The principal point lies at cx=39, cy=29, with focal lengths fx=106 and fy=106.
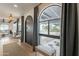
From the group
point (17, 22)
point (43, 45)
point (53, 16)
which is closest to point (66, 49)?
point (43, 45)

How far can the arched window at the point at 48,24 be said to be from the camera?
2.18m

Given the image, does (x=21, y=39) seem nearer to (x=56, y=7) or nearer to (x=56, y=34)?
(x=56, y=34)

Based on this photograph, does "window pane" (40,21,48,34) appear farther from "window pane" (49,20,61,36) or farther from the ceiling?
the ceiling

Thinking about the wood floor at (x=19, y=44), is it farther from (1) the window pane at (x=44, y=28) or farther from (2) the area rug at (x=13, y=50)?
(1) the window pane at (x=44, y=28)

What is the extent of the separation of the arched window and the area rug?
0.45 m

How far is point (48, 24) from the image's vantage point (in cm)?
225

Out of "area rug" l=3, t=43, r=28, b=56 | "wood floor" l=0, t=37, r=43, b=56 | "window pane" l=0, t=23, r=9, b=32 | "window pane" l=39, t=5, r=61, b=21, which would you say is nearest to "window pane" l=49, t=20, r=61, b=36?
"window pane" l=39, t=5, r=61, b=21

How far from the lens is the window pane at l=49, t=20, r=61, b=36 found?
7.08ft

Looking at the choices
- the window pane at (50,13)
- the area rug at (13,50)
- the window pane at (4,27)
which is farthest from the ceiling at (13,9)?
the area rug at (13,50)

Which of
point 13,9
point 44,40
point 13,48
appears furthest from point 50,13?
point 13,48

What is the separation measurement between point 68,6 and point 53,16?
1.42 ft

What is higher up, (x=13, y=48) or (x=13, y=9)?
(x=13, y=9)

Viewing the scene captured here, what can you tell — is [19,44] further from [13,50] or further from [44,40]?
[44,40]

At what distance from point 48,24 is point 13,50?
2.98 ft
